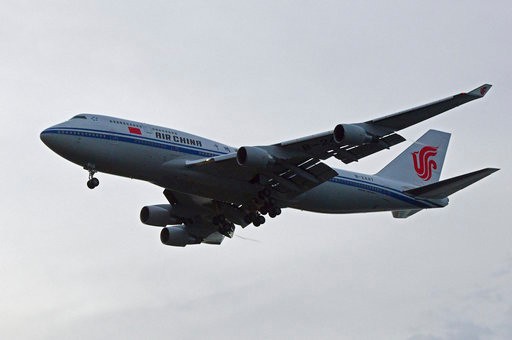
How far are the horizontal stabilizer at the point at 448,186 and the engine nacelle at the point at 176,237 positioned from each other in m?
12.3

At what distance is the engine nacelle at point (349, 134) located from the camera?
41.8 meters

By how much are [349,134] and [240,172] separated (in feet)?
21.2

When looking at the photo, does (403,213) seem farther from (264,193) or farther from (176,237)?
(176,237)

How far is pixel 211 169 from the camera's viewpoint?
44.8 metres

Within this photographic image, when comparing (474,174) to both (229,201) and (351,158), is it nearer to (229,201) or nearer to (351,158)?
(351,158)

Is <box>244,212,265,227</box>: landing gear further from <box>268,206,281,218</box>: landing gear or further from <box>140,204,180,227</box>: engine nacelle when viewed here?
<box>140,204,180,227</box>: engine nacelle

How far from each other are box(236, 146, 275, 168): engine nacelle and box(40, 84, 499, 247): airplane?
47 mm

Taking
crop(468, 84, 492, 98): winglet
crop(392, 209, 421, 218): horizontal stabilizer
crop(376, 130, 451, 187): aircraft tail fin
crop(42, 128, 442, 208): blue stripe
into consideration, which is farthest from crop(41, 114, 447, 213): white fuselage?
crop(468, 84, 492, 98): winglet

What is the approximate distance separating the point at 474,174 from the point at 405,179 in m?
7.88

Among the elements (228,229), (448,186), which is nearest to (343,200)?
(448,186)

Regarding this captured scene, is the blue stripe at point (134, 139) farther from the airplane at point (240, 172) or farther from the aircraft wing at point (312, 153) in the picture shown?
the aircraft wing at point (312, 153)

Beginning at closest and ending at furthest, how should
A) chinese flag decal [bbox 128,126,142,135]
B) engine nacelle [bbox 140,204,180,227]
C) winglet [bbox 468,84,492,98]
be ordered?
winglet [bbox 468,84,492,98]
chinese flag decal [bbox 128,126,142,135]
engine nacelle [bbox 140,204,180,227]

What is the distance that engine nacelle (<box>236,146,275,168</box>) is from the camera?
4384 cm

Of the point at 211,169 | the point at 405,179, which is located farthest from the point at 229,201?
the point at 405,179
